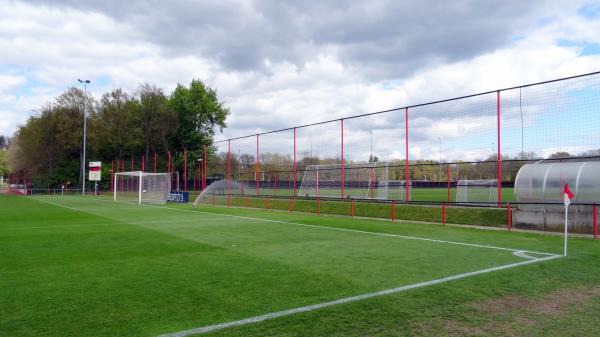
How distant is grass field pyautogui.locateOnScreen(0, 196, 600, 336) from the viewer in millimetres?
4715

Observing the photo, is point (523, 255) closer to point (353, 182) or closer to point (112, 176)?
point (353, 182)

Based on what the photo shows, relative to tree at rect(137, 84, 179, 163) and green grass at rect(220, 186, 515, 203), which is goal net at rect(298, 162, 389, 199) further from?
tree at rect(137, 84, 179, 163)

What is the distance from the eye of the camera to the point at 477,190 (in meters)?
23.7

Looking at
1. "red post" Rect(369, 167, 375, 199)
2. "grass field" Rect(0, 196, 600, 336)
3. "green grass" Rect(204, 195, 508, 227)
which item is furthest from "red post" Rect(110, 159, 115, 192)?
"grass field" Rect(0, 196, 600, 336)

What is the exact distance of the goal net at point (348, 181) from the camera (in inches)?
961

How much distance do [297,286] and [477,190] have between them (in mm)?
19867

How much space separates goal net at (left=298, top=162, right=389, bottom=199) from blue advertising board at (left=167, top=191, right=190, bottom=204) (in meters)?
10.0

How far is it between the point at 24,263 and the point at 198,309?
16.4 feet

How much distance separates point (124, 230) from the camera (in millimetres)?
14109

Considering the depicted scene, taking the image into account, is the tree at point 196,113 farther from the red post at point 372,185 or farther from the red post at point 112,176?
Result: the red post at point 372,185

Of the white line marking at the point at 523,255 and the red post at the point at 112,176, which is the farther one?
the red post at the point at 112,176

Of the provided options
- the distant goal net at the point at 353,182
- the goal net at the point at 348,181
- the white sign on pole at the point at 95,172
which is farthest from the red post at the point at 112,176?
the distant goal net at the point at 353,182

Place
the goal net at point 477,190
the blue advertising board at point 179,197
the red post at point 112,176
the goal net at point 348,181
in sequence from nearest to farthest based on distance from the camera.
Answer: the goal net at point 477,190, the goal net at point 348,181, the blue advertising board at point 179,197, the red post at point 112,176

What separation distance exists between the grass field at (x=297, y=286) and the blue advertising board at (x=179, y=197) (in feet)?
70.4
